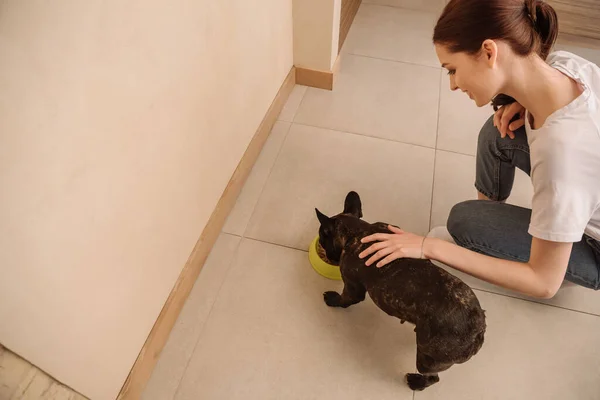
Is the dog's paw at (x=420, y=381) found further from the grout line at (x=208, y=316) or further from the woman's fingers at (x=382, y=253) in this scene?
the grout line at (x=208, y=316)

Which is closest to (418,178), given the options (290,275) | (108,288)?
(290,275)

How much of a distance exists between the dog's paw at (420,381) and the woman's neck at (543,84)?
82 cm

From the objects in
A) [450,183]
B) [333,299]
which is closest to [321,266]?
[333,299]

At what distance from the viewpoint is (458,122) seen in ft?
7.16

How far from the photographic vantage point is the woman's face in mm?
972

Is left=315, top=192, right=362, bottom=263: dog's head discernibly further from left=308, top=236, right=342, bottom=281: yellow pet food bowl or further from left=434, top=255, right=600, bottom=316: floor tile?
left=434, top=255, right=600, bottom=316: floor tile

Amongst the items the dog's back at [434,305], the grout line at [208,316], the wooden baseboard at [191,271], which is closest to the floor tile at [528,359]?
the dog's back at [434,305]

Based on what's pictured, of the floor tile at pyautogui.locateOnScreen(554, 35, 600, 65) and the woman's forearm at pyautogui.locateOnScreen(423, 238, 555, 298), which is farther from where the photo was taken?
the floor tile at pyautogui.locateOnScreen(554, 35, 600, 65)

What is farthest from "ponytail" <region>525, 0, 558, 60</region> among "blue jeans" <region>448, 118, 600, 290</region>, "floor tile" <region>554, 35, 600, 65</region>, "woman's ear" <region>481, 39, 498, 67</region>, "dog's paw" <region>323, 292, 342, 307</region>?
"floor tile" <region>554, 35, 600, 65</region>

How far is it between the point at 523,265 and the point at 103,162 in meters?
1.03

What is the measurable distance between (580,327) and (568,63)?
3.00 ft

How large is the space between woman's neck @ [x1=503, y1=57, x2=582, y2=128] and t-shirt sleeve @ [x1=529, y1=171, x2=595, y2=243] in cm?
18

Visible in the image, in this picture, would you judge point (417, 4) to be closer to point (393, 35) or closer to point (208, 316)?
point (393, 35)

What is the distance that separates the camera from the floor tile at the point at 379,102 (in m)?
2.15
